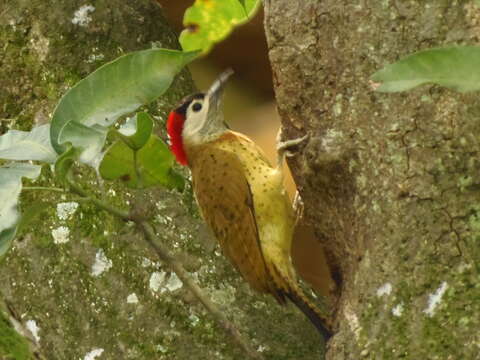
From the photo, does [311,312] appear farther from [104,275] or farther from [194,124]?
[194,124]

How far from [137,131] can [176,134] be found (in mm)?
1286

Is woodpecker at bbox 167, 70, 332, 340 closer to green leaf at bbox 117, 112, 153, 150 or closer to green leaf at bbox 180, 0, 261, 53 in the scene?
green leaf at bbox 180, 0, 261, 53

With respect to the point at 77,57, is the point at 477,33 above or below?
above

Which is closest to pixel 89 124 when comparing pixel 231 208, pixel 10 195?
pixel 10 195

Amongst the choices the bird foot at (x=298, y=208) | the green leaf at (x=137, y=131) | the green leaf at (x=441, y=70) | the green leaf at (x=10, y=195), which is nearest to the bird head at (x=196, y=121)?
the bird foot at (x=298, y=208)

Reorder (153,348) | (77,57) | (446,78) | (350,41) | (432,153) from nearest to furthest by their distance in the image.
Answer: (446,78), (432,153), (350,41), (153,348), (77,57)

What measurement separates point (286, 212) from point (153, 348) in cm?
85

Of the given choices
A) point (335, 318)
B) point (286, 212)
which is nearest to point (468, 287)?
point (335, 318)

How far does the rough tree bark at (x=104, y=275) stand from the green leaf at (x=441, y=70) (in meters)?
1.29

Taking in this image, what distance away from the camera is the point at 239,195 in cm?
328

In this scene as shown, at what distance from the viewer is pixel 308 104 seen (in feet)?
8.50

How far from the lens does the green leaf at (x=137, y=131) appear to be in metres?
2.05

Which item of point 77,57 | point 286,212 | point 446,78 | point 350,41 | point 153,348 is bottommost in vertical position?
point 286,212

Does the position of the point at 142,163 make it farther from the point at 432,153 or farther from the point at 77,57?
the point at 77,57
